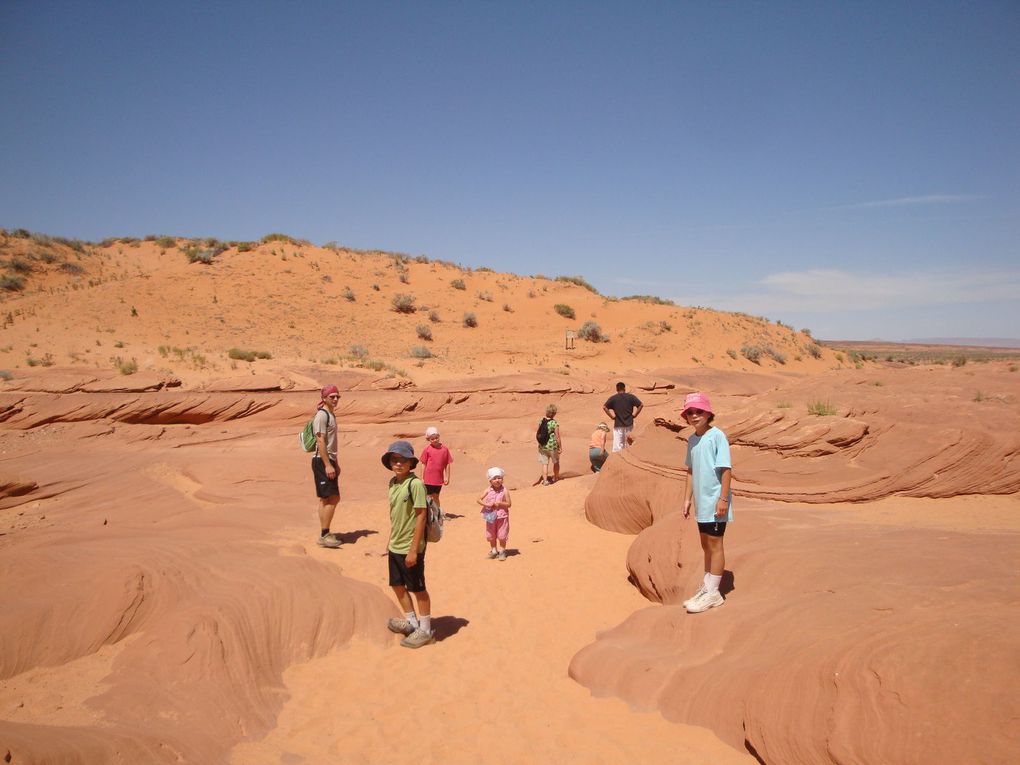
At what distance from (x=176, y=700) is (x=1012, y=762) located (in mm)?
4163

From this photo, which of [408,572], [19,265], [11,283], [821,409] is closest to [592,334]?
[821,409]

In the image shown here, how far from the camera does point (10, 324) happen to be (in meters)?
20.0

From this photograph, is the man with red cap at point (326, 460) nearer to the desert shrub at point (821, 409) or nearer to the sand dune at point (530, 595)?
the sand dune at point (530, 595)

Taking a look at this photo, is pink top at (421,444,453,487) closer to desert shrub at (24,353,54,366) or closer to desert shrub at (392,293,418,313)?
desert shrub at (24,353,54,366)

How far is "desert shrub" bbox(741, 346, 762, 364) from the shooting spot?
29469 mm

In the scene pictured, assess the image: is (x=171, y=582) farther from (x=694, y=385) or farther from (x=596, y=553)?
(x=694, y=385)

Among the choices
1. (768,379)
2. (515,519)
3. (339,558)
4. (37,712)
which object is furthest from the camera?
(768,379)

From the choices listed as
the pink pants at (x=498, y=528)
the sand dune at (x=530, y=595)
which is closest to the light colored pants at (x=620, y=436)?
the sand dune at (x=530, y=595)

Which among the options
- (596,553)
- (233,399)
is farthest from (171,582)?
(233,399)

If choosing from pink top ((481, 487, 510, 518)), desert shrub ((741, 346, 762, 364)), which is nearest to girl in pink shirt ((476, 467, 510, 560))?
pink top ((481, 487, 510, 518))

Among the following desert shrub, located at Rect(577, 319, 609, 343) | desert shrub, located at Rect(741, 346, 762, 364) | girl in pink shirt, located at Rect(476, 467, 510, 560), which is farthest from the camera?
desert shrub, located at Rect(741, 346, 762, 364)

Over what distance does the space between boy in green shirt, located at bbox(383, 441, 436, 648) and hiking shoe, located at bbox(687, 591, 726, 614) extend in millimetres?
2125

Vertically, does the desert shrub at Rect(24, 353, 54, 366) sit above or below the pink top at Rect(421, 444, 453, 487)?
above

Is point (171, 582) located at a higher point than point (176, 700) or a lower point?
higher
